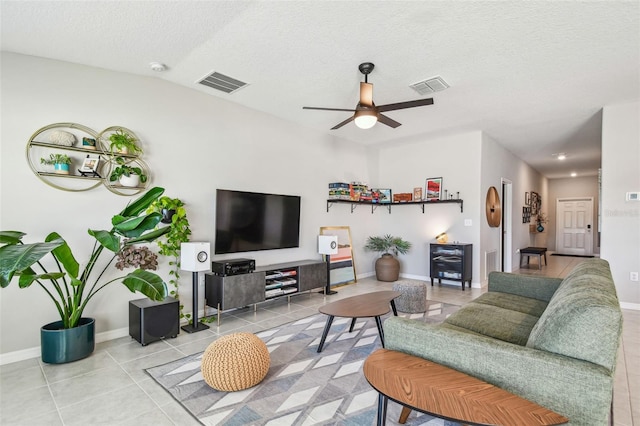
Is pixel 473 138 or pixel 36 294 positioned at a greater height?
pixel 473 138

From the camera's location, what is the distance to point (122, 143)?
10.9 ft

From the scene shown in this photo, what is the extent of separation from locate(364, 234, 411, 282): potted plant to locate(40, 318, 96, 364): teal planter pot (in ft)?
15.5

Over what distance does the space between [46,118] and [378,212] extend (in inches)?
225

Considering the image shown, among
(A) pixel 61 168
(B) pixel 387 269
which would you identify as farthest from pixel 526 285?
(A) pixel 61 168

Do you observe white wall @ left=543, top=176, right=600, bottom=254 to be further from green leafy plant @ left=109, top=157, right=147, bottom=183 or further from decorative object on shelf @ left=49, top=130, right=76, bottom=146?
decorative object on shelf @ left=49, top=130, right=76, bottom=146

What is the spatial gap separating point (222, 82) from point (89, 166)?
5.42ft

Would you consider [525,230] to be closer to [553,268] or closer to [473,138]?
[553,268]

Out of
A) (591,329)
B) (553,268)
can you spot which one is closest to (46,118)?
(591,329)

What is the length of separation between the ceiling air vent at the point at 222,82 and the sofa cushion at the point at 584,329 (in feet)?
11.8

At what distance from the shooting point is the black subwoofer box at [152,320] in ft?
10.2

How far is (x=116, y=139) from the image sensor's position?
330 centimetres

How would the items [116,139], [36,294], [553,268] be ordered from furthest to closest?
[553,268]
[116,139]
[36,294]

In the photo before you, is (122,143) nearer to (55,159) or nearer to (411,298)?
(55,159)

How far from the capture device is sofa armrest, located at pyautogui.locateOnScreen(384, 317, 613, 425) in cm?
129
